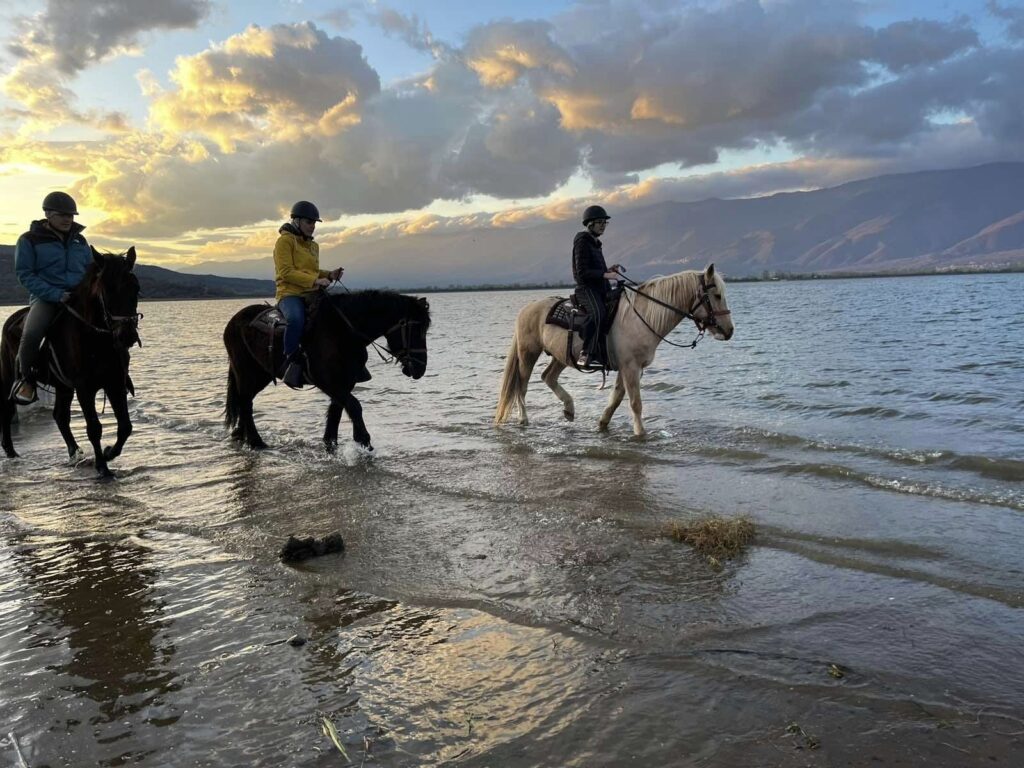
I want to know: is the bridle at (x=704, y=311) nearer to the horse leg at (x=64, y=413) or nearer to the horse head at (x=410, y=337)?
the horse head at (x=410, y=337)

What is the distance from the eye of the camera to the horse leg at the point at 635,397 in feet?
36.7

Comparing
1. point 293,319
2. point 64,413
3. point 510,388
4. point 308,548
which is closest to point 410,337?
point 293,319

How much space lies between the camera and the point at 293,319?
977 cm

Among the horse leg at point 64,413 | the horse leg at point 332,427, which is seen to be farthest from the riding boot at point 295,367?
the horse leg at point 64,413

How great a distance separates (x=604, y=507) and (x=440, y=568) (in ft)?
7.82

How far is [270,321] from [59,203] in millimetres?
3050

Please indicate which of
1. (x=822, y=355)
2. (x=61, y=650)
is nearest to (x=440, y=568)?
(x=61, y=650)

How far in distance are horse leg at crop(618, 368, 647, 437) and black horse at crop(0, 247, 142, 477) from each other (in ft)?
24.1

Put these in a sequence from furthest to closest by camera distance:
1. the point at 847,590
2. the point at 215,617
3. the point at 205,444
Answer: the point at 205,444 → the point at 847,590 → the point at 215,617

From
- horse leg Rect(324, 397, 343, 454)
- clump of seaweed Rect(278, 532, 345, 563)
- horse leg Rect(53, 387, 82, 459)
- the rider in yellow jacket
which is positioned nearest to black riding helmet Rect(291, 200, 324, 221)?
the rider in yellow jacket

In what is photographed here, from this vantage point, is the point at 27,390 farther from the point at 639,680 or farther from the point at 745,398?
the point at 745,398

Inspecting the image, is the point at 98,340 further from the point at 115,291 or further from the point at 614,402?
the point at 614,402

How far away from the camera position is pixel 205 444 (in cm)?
1136

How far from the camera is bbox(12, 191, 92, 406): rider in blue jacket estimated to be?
8594mm
